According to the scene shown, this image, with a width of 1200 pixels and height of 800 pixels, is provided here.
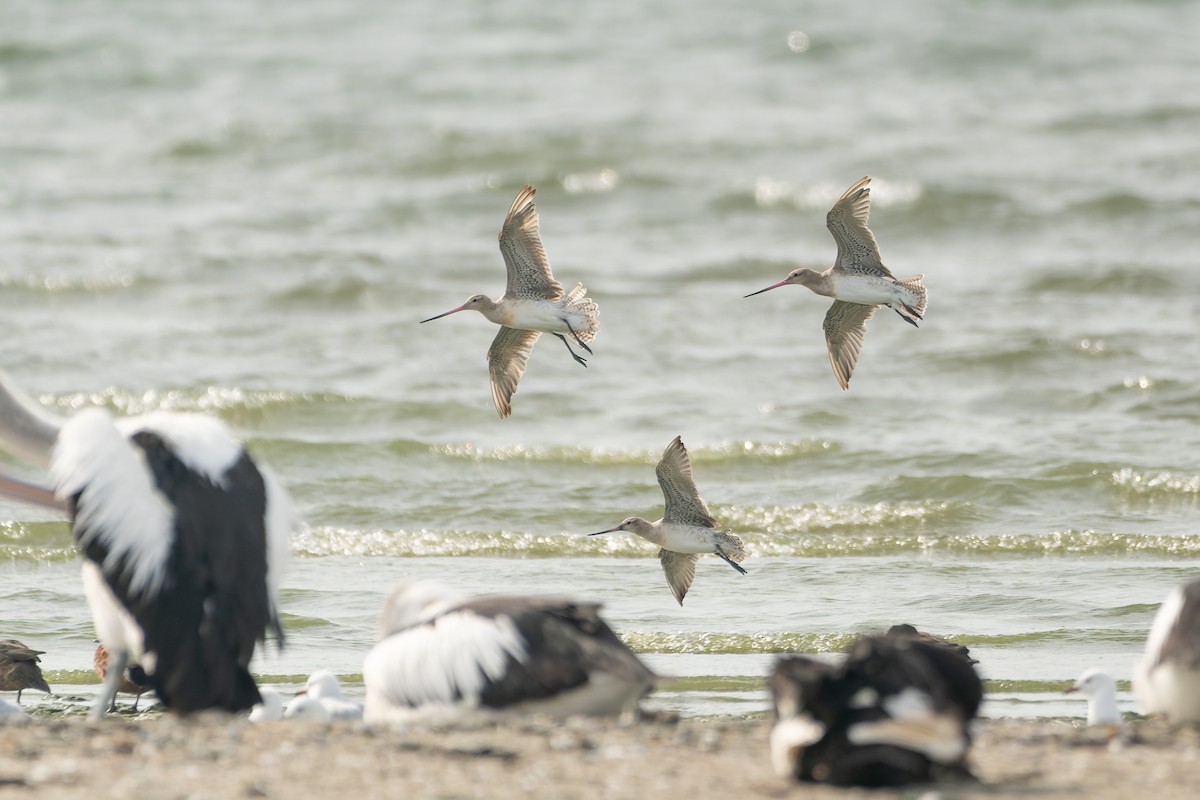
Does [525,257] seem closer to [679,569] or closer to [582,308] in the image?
[582,308]

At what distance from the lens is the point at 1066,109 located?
30703mm

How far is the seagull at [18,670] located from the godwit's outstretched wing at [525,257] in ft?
13.1

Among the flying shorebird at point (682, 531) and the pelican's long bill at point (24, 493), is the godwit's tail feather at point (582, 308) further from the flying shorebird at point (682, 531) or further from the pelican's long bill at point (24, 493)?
the pelican's long bill at point (24, 493)

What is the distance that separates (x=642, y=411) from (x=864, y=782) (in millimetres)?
10548

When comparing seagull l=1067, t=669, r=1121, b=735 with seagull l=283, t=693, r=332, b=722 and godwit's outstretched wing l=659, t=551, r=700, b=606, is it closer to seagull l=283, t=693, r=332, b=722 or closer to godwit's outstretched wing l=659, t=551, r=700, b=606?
godwit's outstretched wing l=659, t=551, r=700, b=606

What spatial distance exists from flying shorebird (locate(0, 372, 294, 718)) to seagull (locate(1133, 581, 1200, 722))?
3.61 metres

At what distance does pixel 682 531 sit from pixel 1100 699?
342 cm

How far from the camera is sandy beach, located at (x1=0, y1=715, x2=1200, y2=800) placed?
614 centimetres

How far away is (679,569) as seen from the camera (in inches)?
429

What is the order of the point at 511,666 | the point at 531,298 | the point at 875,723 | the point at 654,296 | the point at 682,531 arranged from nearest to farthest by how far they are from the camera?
1. the point at 875,723
2. the point at 511,666
3. the point at 682,531
4. the point at 531,298
5. the point at 654,296

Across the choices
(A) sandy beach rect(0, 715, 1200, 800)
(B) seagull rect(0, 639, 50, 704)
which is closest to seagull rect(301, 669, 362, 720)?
(A) sandy beach rect(0, 715, 1200, 800)

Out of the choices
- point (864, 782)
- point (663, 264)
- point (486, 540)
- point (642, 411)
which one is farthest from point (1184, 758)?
point (663, 264)

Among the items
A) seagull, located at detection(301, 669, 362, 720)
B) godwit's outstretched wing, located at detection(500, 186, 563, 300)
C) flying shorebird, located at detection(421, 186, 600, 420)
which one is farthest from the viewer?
flying shorebird, located at detection(421, 186, 600, 420)

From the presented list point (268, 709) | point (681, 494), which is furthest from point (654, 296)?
point (268, 709)
